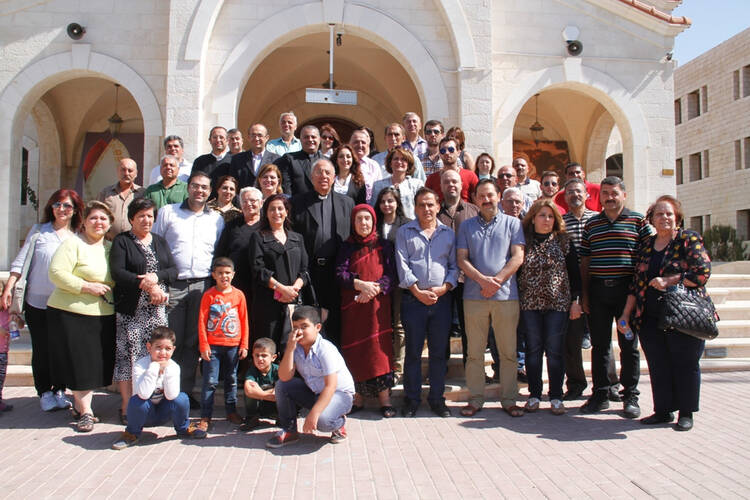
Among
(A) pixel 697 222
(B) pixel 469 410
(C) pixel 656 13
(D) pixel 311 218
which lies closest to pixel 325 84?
(C) pixel 656 13

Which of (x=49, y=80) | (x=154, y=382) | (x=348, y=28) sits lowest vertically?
(x=154, y=382)

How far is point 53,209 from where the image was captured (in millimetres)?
4746

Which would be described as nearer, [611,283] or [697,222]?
[611,283]

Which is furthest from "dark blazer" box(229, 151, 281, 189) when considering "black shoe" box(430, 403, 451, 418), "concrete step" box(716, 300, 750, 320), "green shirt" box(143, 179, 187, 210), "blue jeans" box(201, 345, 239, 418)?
"concrete step" box(716, 300, 750, 320)

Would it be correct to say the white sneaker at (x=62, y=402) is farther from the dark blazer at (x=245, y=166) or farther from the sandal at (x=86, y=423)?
the dark blazer at (x=245, y=166)

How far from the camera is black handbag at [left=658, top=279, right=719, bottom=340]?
413 centimetres

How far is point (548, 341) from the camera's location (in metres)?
4.72

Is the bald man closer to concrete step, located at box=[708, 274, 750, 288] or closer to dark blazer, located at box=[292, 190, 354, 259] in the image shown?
dark blazer, located at box=[292, 190, 354, 259]

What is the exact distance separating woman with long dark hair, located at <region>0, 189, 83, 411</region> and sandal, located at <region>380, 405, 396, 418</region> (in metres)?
2.78

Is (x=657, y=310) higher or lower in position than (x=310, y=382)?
higher

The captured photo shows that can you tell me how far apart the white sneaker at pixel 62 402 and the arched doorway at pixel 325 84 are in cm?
786

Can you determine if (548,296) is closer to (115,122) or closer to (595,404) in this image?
(595,404)

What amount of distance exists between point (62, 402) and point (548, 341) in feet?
14.6

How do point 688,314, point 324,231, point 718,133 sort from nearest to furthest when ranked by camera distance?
point 688,314 → point 324,231 → point 718,133
